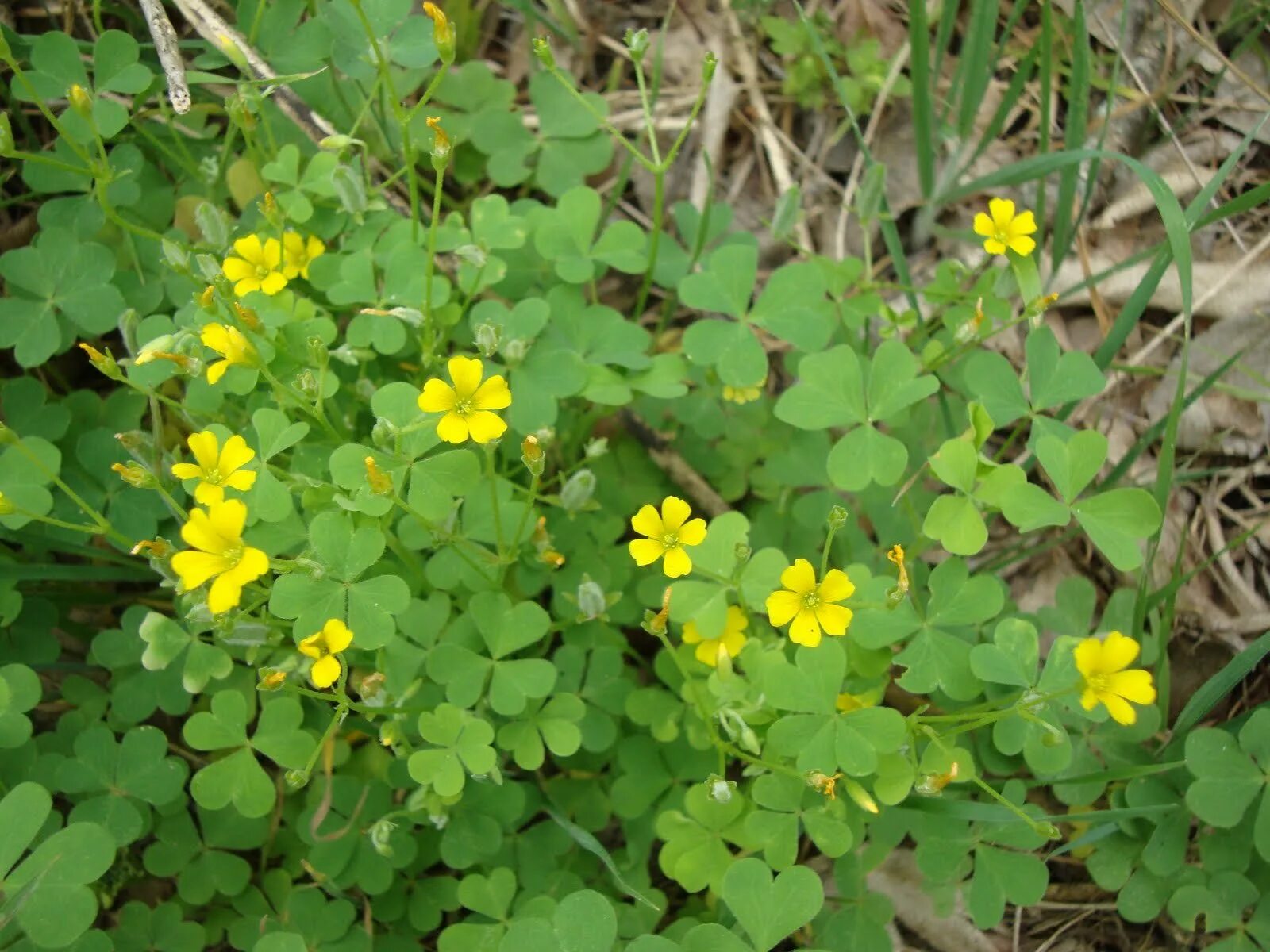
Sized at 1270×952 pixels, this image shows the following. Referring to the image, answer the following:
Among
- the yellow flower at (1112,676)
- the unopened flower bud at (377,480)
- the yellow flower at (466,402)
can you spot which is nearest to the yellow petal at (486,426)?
the yellow flower at (466,402)

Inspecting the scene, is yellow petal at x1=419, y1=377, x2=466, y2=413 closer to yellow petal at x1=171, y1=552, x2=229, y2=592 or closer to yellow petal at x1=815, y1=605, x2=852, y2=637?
yellow petal at x1=171, y1=552, x2=229, y2=592

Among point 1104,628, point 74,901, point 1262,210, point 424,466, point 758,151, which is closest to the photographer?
point 74,901

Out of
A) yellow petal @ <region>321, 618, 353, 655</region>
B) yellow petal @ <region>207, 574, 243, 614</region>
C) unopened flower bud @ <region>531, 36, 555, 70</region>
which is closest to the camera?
yellow petal @ <region>207, 574, 243, 614</region>

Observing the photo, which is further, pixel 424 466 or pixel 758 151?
pixel 758 151

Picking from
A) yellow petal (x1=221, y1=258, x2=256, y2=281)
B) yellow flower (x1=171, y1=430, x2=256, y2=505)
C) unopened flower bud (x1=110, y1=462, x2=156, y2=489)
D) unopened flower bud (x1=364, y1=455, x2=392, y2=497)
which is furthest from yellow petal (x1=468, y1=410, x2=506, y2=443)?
yellow petal (x1=221, y1=258, x2=256, y2=281)

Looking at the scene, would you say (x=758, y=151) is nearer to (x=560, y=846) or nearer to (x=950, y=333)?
(x=950, y=333)

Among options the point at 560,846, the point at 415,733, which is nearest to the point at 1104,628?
the point at 560,846

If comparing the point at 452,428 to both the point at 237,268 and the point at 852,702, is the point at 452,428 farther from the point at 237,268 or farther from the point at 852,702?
the point at 852,702
